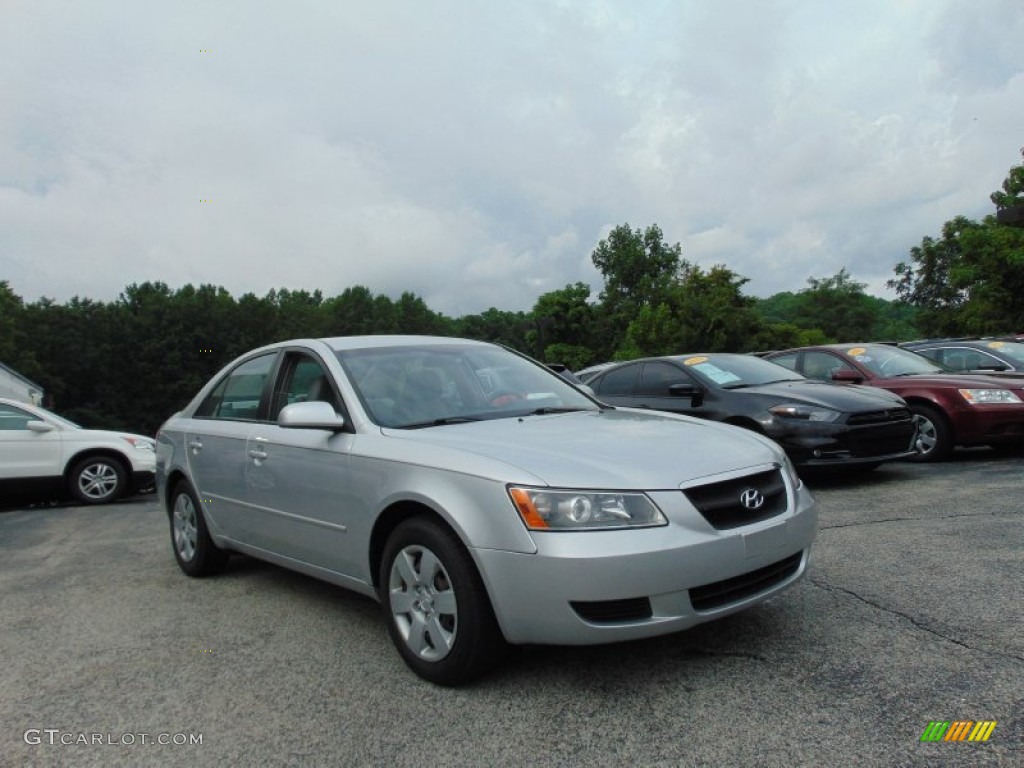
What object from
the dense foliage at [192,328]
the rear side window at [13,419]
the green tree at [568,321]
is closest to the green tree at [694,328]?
the dense foliage at [192,328]

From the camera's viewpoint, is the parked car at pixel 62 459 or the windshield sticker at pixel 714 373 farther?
the parked car at pixel 62 459

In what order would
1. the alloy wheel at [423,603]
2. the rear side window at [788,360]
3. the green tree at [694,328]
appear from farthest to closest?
1. the green tree at [694,328]
2. the rear side window at [788,360]
3. the alloy wheel at [423,603]

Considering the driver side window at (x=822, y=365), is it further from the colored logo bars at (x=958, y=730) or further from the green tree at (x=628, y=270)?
the green tree at (x=628, y=270)

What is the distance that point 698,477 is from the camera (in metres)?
3.12

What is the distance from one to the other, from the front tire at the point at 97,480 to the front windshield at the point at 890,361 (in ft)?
30.9

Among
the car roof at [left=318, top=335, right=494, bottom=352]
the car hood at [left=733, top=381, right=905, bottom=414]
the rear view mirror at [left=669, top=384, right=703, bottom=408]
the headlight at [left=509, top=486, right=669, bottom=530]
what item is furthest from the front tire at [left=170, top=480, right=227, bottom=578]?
the car hood at [left=733, top=381, right=905, bottom=414]

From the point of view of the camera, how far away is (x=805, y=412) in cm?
749

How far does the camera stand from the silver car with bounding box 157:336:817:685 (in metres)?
2.94

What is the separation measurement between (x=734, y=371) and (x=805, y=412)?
124cm

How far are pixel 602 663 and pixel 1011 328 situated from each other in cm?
2634

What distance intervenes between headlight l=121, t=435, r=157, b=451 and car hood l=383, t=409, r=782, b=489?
8.56 metres

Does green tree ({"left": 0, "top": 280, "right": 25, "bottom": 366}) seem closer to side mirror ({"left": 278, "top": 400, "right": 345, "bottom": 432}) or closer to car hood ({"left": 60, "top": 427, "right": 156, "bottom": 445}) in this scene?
car hood ({"left": 60, "top": 427, "right": 156, "bottom": 445})

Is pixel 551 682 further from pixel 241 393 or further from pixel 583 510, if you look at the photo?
pixel 241 393

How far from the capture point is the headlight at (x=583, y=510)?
294 cm
